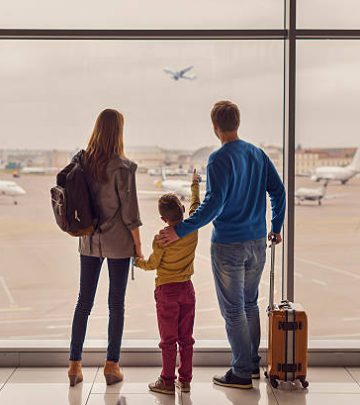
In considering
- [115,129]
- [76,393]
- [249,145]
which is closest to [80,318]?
[76,393]

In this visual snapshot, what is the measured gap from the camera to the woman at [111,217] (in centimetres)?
358

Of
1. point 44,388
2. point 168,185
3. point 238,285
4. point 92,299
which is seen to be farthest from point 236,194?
point 44,388

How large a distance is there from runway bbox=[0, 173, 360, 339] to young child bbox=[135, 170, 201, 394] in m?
0.60

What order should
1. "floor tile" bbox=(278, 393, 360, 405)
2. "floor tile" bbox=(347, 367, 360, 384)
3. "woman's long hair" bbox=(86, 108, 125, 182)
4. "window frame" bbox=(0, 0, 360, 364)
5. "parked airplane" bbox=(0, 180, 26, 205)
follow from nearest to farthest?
"floor tile" bbox=(278, 393, 360, 405), "woman's long hair" bbox=(86, 108, 125, 182), "floor tile" bbox=(347, 367, 360, 384), "window frame" bbox=(0, 0, 360, 364), "parked airplane" bbox=(0, 180, 26, 205)

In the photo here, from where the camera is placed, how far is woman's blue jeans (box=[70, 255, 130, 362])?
364 centimetres

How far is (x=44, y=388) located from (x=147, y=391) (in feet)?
1.76

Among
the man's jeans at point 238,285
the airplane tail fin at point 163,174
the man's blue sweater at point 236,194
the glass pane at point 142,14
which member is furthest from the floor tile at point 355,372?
the glass pane at point 142,14

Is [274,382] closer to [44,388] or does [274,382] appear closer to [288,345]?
[288,345]

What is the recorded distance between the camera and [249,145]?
143 inches

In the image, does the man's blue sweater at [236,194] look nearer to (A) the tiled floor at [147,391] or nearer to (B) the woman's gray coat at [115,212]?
(B) the woman's gray coat at [115,212]

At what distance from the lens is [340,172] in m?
4.55

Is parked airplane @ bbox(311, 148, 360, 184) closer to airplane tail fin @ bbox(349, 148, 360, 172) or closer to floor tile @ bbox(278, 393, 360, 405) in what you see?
airplane tail fin @ bbox(349, 148, 360, 172)

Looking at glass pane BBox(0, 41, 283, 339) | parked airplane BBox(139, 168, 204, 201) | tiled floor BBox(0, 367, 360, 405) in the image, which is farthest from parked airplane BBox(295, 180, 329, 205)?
tiled floor BBox(0, 367, 360, 405)

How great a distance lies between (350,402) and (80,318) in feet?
4.65
